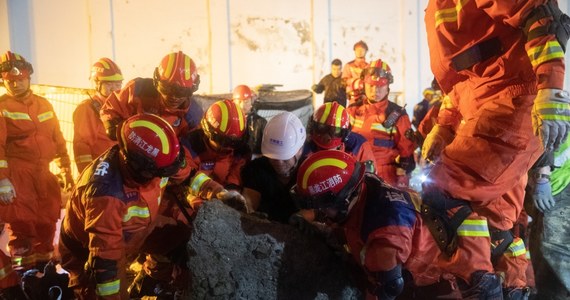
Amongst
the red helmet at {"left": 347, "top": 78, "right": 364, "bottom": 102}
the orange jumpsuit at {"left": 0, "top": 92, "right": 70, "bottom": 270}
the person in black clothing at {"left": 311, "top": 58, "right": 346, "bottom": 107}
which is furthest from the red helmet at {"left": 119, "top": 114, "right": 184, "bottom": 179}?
the person in black clothing at {"left": 311, "top": 58, "right": 346, "bottom": 107}

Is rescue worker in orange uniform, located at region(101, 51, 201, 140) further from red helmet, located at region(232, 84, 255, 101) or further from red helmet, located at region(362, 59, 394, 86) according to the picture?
red helmet, located at region(362, 59, 394, 86)

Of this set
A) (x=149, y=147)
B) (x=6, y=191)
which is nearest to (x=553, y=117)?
(x=149, y=147)

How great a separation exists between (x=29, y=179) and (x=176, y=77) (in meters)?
2.17

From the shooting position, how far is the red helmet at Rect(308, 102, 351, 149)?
169 inches

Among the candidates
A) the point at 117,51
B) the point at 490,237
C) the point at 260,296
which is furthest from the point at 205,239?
the point at 117,51

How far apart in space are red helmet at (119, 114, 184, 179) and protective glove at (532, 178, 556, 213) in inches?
104

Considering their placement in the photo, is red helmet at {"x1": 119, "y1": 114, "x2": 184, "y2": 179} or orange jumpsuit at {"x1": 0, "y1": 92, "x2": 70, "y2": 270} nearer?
red helmet at {"x1": 119, "y1": 114, "x2": 184, "y2": 179}

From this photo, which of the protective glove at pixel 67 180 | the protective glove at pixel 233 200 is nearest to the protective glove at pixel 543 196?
the protective glove at pixel 233 200

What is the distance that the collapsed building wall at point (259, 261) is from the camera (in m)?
2.92

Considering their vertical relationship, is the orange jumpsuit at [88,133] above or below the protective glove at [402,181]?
above

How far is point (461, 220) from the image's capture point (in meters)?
2.76

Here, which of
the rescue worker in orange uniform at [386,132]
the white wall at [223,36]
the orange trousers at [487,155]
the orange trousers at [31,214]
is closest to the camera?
the orange trousers at [487,155]

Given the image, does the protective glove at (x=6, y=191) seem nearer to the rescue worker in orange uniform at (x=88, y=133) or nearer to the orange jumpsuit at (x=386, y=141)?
the rescue worker in orange uniform at (x=88, y=133)

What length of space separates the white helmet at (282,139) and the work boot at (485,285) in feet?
5.62
